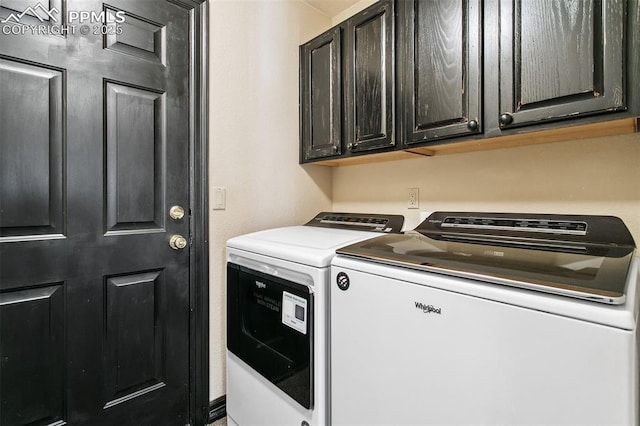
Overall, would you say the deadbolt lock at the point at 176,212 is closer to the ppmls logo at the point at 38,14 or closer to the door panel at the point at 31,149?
the door panel at the point at 31,149

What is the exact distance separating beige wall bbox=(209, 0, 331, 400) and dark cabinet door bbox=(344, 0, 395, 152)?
441mm

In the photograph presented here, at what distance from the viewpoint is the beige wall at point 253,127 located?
5.21 ft

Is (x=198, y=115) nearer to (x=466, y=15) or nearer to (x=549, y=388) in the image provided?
(x=466, y=15)

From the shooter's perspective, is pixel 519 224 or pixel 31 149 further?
pixel 519 224

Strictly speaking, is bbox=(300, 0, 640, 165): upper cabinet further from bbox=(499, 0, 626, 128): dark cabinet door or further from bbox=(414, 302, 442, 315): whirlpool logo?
bbox=(414, 302, 442, 315): whirlpool logo

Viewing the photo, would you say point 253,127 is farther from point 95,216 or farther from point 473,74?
point 473,74


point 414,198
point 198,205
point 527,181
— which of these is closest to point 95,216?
point 198,205

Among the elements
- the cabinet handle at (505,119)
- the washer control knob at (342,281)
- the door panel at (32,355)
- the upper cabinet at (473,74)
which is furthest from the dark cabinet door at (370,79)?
the door panel at (32,355)

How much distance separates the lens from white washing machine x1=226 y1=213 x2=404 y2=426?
3.56 feet

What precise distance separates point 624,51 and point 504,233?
2.22 ft

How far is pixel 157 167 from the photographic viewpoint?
140 cm

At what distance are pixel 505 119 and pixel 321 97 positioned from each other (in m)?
1.03

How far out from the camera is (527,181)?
1362 mm

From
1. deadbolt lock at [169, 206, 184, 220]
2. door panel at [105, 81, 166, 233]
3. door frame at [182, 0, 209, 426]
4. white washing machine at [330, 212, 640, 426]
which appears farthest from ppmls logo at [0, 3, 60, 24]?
white washing machine at [330, 212, 640, 426]
